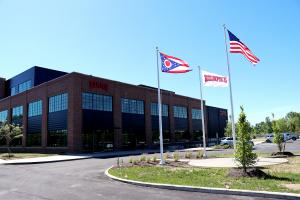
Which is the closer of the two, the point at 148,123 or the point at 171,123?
the point at 148,123

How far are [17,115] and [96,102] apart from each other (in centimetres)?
1836

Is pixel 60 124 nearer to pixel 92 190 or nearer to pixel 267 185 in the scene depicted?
pixel 92 190

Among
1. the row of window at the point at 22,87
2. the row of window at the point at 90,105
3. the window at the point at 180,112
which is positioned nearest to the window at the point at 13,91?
the row of window at the point at 22,87

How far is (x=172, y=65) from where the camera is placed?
22188 mm

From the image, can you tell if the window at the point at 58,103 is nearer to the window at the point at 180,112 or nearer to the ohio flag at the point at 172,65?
the ohio flag at the point at 172,65

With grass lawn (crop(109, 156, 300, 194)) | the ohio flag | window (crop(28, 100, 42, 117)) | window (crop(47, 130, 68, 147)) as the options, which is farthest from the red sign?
grass lawn (crop(109, 156, 300, 194))

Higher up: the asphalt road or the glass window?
the glass window

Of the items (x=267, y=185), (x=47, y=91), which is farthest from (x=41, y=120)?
(x=267, y=185)

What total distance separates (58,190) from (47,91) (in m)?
33.2

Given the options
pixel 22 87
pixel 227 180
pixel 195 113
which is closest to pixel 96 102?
pixel 22 87

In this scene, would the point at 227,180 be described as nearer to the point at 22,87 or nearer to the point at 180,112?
the point at 180,112

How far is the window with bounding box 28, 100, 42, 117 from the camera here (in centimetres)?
4472

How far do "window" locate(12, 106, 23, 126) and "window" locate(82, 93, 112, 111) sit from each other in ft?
54.1

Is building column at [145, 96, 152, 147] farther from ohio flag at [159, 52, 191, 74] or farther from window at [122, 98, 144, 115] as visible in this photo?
ohio flag at [159, 52, 191, 74]
